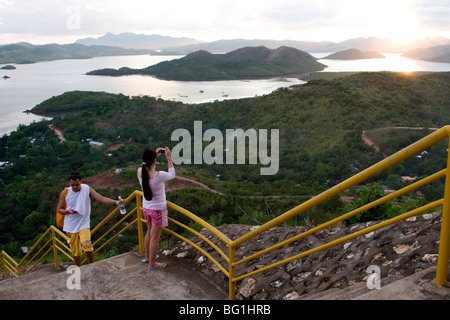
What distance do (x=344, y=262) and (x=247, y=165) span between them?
94.9 feet

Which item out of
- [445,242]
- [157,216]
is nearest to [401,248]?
[445,242]

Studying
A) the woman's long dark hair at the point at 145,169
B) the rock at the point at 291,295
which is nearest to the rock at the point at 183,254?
the woman's long dark hair at the point at 145,169

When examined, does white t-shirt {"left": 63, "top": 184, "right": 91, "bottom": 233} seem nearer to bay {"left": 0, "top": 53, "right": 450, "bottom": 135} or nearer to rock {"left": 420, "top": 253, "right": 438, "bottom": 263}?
rock {"left": 420, "top": 253, "right": 438, "bottom": 263}

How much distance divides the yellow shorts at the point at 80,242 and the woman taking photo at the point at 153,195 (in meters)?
0.73

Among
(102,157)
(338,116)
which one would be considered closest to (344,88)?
(338,116)

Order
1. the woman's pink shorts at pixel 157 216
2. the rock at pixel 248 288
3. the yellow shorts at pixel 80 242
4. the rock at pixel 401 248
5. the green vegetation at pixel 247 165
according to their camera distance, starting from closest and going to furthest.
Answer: the rock at pixel 401 248 → the rock at pixel 248 288 → the woman's pink shorts at pixel 157 216 → the yellow shorts at pixel 80 242 → the green vegetation at pixel 247 165

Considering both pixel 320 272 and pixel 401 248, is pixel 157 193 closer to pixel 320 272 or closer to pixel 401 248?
pixel 320 272

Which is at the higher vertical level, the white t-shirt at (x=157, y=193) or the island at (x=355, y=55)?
the island at (x=355, y=55)

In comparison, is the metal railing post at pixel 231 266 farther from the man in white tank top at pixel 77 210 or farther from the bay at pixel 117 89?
the bay at pixel 117 89

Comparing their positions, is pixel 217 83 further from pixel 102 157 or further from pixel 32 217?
pixel 32 217

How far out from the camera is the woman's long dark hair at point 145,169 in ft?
11.1

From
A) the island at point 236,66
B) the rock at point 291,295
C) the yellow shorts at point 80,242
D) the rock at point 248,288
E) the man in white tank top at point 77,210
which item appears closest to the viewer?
the rock at point 291,295

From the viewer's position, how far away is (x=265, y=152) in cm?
3381
